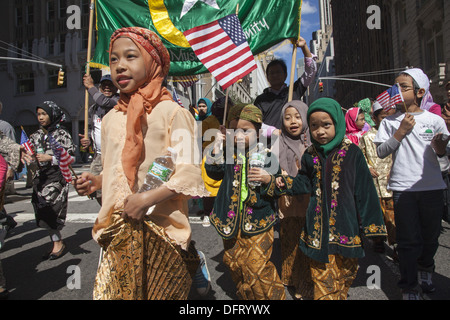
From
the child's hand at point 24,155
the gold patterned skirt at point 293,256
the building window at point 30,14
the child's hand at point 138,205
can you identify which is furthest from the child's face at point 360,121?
the building window at point 30,14

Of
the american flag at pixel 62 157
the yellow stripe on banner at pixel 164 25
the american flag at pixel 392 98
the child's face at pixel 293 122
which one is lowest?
the american flag at pixel 62 157

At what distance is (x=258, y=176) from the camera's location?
8.64ft

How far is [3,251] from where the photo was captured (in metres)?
4.94

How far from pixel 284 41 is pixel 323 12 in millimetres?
159741

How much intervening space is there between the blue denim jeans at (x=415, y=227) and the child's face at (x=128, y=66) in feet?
8.40

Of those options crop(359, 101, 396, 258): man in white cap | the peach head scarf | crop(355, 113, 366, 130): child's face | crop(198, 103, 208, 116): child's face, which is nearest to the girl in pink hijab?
crop(355, 113, 366, 130): child's face

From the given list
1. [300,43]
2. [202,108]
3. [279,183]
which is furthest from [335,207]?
[202,108]

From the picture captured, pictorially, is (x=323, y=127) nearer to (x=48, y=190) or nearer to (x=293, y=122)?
(x=293, y=122)

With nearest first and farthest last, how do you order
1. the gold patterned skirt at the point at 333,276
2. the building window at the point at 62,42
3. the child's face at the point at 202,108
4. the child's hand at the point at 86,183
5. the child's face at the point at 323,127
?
the child's hand at the point at 86,183 → the gold patterned skirt at the point at 333,276 → the child's face at the point at 323,127 → the child's face at the point at 202,108 → the building window at the point at 62,42

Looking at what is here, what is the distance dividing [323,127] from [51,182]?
3.79 m

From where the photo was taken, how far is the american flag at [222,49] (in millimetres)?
3643

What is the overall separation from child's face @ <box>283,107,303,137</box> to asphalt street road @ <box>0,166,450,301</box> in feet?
5.38

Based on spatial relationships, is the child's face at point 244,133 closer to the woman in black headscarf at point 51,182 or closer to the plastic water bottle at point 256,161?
the plastic water bottle at point 256,161

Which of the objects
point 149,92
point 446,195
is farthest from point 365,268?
point 149,92
